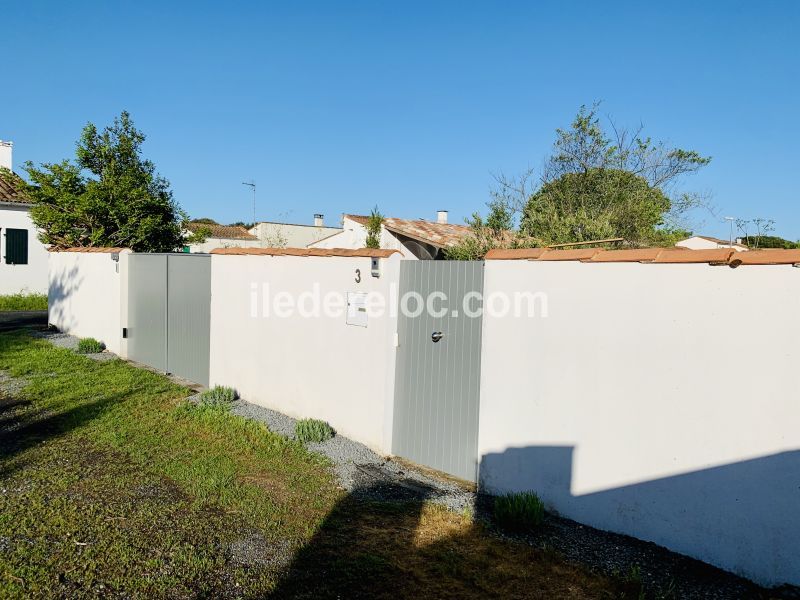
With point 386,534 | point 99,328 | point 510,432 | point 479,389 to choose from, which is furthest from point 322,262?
point 99,328

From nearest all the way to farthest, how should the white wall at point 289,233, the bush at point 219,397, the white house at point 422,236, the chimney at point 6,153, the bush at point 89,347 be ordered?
the bush at point 219,397 < the bush at point 89,347 < the white house at point 422,236 < the chimney at point 6,153 < the white wall at point 289,233

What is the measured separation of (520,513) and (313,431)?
2887mm

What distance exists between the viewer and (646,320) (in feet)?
14.4

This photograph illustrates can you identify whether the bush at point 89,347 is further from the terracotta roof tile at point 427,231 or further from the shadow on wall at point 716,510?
the shadow on wall at point 716,510

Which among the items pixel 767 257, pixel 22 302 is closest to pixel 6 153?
pixel 22 302

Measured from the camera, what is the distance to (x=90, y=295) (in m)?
12.9

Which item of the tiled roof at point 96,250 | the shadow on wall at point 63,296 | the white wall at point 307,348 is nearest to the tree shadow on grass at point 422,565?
the white wall at point 307,348

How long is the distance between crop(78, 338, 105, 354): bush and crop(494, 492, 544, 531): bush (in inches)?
401

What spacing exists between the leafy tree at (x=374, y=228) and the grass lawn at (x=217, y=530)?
21.5 metres

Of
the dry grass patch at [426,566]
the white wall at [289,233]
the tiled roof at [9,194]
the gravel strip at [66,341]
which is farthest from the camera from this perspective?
the white wall at [289,233]

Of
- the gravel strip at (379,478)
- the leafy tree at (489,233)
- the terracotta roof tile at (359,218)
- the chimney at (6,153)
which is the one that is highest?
the chimney at (6,153)

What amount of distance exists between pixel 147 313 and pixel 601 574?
9.48 metres

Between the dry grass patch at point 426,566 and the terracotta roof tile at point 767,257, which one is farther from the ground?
the terracotta roof tile at point 767,257

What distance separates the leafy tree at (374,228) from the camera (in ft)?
91.4
